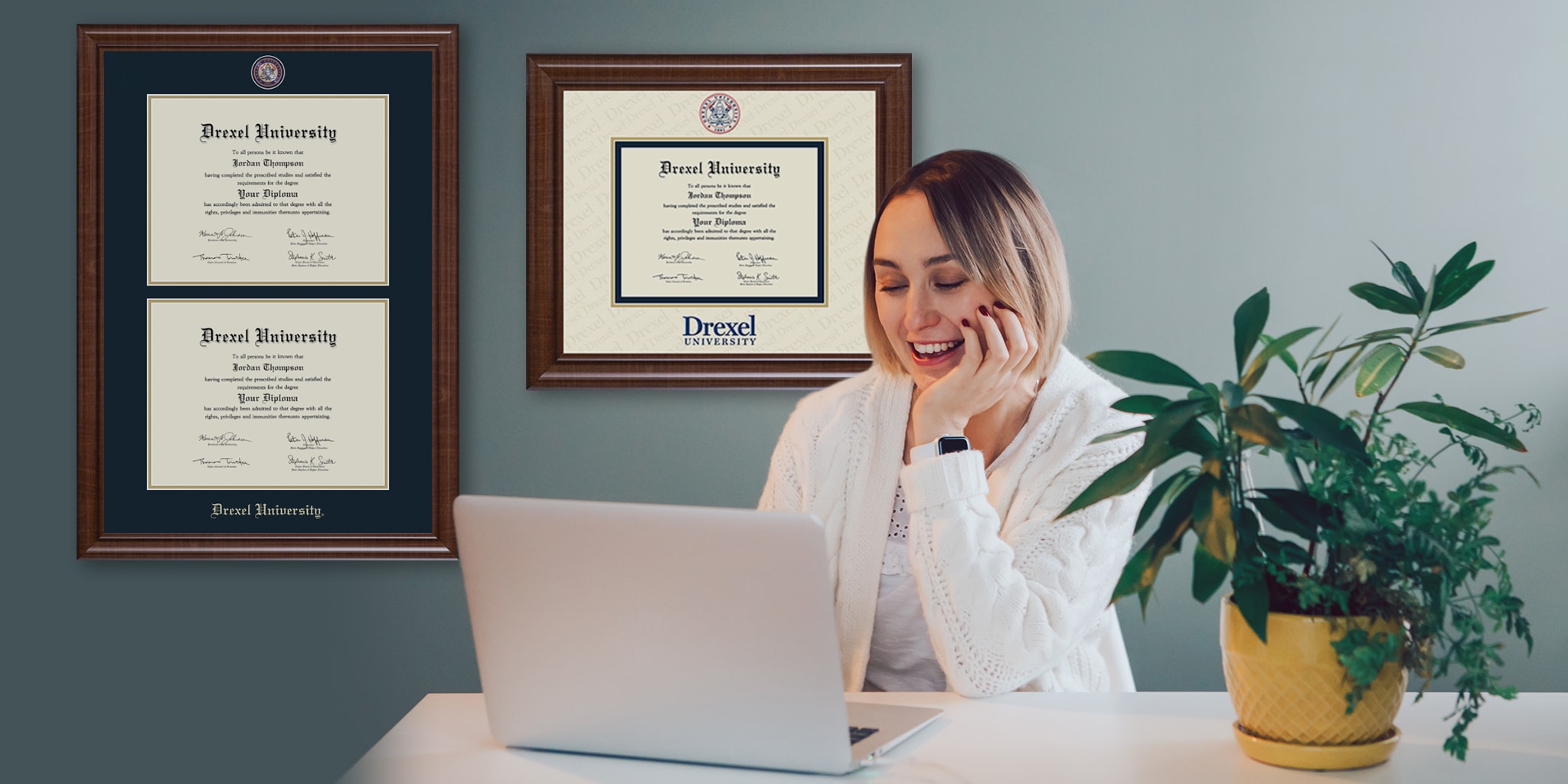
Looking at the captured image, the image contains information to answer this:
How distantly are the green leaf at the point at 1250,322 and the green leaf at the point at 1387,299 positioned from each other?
0.11 meters

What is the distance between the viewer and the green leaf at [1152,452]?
892 millimetres

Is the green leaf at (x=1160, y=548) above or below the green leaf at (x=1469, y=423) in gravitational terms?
below

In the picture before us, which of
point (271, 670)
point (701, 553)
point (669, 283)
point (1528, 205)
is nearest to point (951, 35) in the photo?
point (669, 283)

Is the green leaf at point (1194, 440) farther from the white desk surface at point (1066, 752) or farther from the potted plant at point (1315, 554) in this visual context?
the white desk surface at point (1066, 752)

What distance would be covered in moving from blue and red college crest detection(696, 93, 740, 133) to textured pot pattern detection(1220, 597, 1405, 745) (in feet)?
5.22

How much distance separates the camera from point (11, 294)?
2238 millimetres

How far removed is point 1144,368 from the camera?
913mm

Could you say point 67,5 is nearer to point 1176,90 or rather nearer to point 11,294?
point 11,294

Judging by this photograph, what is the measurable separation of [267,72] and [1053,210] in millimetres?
1637

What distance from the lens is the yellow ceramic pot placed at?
2.96 ft
